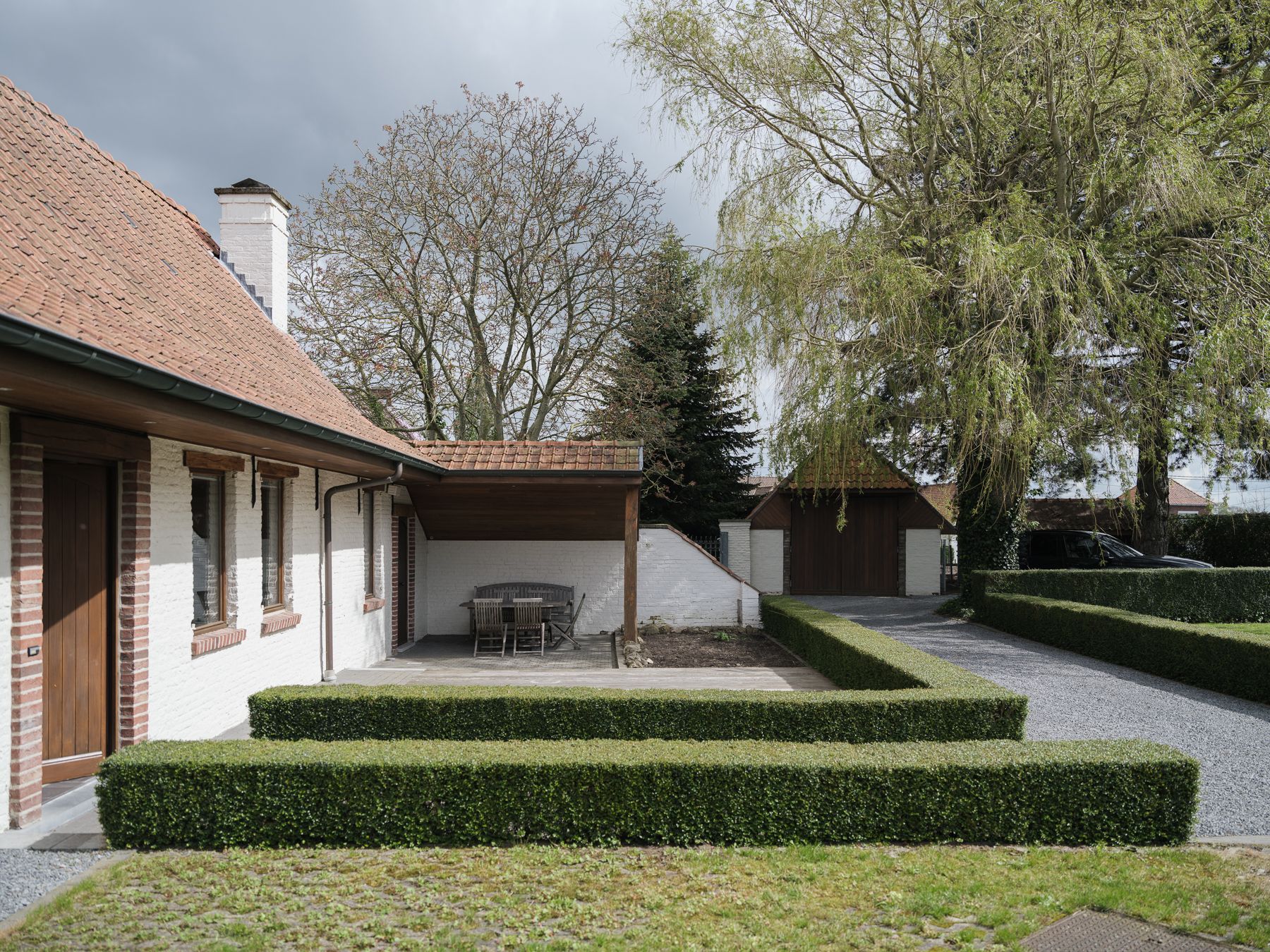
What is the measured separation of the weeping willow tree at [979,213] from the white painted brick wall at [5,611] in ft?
33.2

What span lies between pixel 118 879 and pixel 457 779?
1.76 meters

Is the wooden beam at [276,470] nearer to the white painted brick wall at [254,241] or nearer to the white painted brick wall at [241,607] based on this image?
the white painted brick wall at [241,607]

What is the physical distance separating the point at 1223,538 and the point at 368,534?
858 inches

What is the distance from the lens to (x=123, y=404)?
4492mm

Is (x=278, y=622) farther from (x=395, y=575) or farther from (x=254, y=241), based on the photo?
(x=254, y=241)

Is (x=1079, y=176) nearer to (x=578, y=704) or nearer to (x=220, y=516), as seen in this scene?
(x=578, y=704)

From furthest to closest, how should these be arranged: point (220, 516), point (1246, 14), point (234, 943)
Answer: point (1246, 14), point (220, 516), point (234, 943)

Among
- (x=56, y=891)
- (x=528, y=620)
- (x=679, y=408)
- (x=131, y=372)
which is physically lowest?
(x=56, y=891)

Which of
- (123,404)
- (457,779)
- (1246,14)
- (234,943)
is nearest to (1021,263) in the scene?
(1246,14)

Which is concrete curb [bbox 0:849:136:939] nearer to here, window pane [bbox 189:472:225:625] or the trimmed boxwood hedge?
the trimmed boxwood hedge

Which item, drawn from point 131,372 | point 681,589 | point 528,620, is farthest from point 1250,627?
point 131,372

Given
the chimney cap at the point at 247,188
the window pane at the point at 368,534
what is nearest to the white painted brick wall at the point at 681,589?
the window pane at the point at 368,534

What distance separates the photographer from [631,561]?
1161 centimetres

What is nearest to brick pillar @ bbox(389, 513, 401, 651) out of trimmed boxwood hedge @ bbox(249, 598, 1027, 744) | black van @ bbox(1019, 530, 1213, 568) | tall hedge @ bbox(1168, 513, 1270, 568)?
trimmed boxwood hedge @ bbox(249, 598, 1027, 744)
